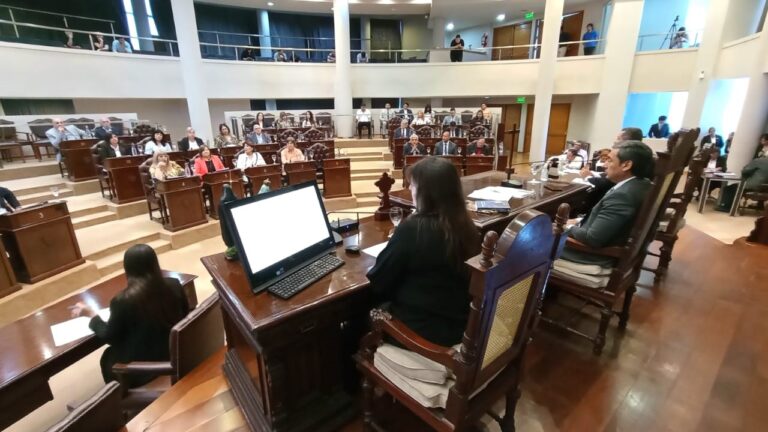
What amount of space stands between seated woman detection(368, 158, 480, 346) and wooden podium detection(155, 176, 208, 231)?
176 inches

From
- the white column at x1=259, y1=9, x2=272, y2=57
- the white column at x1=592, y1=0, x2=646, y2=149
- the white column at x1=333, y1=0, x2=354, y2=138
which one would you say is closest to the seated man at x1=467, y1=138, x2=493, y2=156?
the white column at x1=592, y1=0, x2=646, y2=149

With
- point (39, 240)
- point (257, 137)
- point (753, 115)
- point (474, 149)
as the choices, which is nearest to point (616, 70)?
point (753, 115)

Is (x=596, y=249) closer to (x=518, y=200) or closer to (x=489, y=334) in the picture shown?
(x=518, y=200)

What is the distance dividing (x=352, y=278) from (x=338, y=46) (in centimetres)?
1000

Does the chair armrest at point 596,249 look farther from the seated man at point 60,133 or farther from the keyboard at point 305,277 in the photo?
the seated man at point 60,133

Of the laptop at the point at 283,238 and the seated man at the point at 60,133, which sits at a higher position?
the seated man at the point at 60,133

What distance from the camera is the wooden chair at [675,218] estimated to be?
248cm

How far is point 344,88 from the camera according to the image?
1035 centimetres

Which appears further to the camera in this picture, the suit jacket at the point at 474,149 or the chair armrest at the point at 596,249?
the suit jacket at the point at 474,149

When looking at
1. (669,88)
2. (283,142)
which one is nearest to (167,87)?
(283,142)

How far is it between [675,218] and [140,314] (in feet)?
11.8

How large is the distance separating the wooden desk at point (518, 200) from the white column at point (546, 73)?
7615mm

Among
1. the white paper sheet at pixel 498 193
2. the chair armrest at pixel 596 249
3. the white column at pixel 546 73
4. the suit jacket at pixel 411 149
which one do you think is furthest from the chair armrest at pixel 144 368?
the white column at pixel 546 73

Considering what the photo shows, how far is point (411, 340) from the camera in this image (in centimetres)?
115
